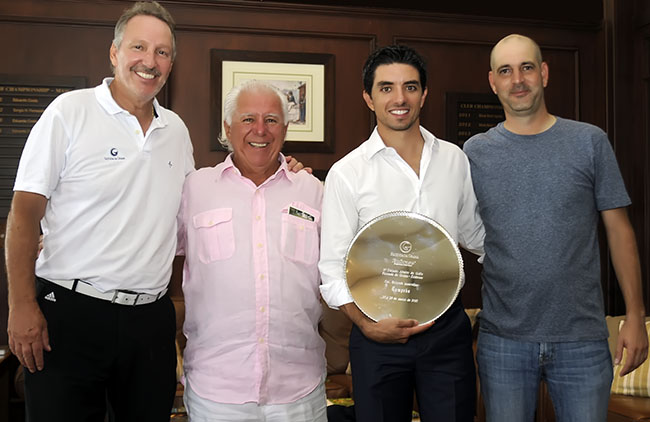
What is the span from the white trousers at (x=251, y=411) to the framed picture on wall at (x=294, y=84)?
2.10 metres

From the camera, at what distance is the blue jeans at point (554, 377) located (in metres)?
1.96

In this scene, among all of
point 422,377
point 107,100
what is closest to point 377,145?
point 422,377

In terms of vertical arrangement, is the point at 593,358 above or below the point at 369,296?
below

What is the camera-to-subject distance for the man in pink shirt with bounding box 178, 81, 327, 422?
1904 millimetres

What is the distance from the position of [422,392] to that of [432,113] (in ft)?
8.12

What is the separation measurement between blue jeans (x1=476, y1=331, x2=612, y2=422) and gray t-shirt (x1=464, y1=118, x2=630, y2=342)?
38mm

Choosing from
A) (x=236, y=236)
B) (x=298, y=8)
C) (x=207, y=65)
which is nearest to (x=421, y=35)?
(x=298, y=8)

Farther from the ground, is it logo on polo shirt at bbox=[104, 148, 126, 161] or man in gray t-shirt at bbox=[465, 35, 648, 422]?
logo on polo shirt at bbox=[104, 148, 126, 161]

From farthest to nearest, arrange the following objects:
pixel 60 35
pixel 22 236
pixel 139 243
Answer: pixel 60 35 → pixel 139 243 → pixel 22 236

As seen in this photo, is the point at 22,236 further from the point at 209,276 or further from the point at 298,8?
the point at 298,8

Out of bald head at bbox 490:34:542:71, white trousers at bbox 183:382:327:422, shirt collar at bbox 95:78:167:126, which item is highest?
bald head at bbox 490:34:542:71

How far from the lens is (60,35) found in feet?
11.9

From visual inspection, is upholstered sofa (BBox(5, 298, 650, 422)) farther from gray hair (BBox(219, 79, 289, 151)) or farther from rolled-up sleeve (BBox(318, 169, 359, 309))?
gray hair (BBox(219, 79, 289, 151))

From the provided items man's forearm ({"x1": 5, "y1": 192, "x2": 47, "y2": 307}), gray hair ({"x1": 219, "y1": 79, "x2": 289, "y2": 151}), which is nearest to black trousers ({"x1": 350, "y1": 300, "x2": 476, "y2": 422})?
gray hair ({"x1": 219, "y1": 79, "x2": 289, "y2": 151})
